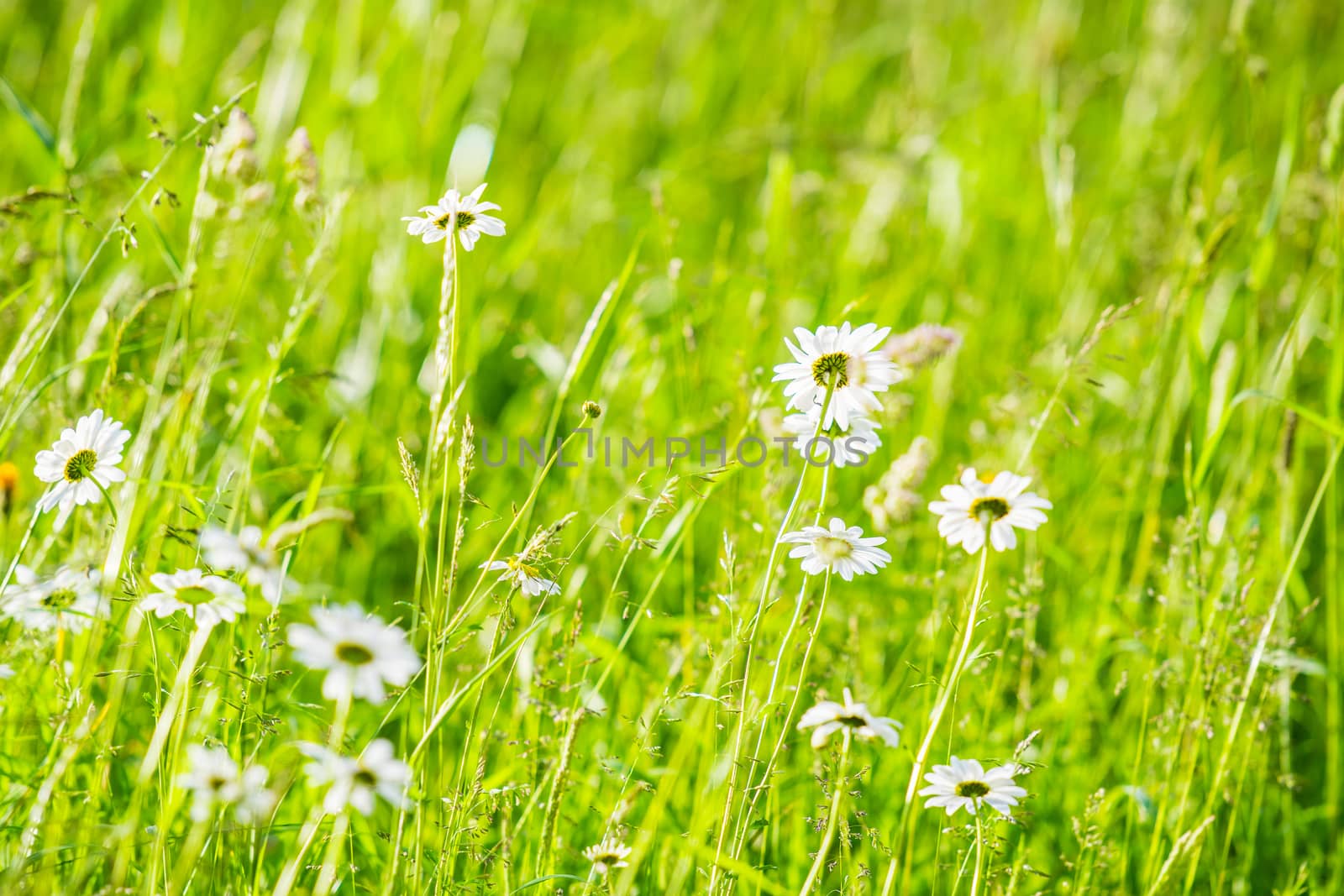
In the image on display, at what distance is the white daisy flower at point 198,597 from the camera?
1014 millimetres

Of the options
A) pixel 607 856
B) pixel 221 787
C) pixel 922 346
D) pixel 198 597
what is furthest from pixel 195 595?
pixel 922 346

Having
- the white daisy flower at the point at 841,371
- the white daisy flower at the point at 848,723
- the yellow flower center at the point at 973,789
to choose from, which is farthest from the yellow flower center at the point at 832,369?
the yellow flower center at the point at 973,789

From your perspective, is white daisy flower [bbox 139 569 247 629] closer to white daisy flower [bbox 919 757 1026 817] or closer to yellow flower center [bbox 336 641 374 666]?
yellow flower center [bbox 336 641 374 666]

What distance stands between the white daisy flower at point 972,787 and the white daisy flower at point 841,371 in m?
0.41

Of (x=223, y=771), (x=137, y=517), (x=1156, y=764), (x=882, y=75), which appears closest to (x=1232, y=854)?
(x=1156, y=764)

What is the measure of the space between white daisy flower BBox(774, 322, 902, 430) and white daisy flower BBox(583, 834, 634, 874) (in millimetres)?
563

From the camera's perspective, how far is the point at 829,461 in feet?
3.71

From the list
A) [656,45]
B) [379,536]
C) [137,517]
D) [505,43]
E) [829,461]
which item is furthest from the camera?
[656,45]

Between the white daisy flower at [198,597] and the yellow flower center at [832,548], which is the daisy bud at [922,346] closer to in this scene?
the yellow flower center at [832,548]

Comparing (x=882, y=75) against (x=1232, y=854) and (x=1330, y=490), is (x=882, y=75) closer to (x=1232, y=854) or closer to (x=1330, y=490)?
(x=1330, y=490)

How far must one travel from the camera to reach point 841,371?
1153 millimetres

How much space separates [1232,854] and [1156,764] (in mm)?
195

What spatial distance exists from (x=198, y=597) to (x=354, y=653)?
1.12 feet

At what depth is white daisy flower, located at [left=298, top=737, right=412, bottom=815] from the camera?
2.59 ft
